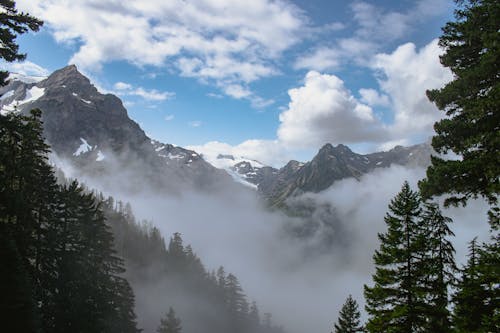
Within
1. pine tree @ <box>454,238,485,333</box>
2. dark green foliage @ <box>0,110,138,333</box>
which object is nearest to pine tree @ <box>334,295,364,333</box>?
pine tree @ <box>454,238,485,333</box>

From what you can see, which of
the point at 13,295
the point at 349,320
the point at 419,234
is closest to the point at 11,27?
the point at 13,295

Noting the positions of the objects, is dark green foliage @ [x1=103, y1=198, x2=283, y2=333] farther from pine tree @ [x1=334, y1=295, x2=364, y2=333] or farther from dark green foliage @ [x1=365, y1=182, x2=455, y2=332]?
dark green foliage @ [x1=365, y1=182, x2=455, y2=332]

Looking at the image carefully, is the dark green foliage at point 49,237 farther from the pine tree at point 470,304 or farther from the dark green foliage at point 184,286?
the dark green foliage at point 184,286

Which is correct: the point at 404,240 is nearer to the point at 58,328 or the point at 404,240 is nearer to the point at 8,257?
the point at 8,257

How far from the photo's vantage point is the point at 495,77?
13.6 m

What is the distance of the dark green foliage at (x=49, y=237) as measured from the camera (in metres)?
20.6

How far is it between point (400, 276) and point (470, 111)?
24.2 ft

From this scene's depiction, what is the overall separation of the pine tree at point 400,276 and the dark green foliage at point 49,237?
16112mm

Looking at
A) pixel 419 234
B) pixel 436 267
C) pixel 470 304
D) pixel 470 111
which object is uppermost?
pixel 470 111

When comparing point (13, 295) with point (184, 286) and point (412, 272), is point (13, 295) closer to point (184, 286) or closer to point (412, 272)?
point (412, 272)

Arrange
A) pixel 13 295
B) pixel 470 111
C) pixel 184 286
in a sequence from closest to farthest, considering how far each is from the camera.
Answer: pixel 470 111
pixel 13 295
pixel 184 286

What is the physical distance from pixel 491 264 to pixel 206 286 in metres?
114

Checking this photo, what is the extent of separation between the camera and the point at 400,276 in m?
16.0

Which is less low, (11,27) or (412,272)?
(11,27)
